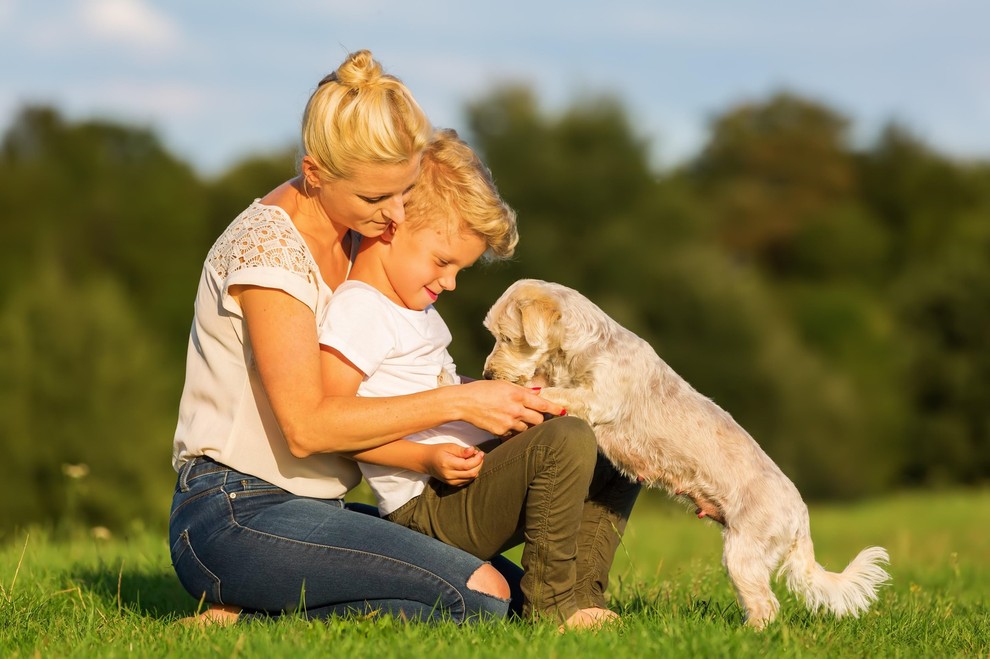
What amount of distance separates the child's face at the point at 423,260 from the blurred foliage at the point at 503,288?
26412mm

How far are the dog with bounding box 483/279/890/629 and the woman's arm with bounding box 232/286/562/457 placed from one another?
0.80 metres

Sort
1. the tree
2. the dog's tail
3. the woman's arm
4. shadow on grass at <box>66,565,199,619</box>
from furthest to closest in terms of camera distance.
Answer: the tree < shadow on grass at <box>66,565,199,619</box> < the dog's tail < the woman's arm

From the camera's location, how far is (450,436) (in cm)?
504

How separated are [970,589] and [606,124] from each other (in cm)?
3959

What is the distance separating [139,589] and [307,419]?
227 cm

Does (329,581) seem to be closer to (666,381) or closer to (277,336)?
(277,336)

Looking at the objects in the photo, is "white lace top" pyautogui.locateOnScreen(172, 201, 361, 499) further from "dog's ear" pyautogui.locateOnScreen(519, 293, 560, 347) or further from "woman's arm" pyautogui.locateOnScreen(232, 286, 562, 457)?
"dog's ear" pyautogui.locateOnScreen(519, 293, 560, 347)

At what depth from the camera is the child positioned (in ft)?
15.4

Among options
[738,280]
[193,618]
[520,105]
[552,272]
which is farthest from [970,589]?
[520,105]

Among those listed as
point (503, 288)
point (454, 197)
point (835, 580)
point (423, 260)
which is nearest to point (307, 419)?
point (423, 260)

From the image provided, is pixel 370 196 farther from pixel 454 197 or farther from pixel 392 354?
pixel 392 354

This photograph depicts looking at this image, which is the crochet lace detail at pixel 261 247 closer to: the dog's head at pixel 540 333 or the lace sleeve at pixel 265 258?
the lace sleeve at pixel 265 258

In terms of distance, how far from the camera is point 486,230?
5078mm

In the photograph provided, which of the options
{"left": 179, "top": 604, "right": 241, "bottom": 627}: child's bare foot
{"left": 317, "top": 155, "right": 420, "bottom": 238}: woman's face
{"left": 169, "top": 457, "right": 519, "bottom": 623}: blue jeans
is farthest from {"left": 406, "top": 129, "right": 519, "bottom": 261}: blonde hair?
{"left": 179, "top": 604, "right": 241, "bottom": 627}: child's bare foot
